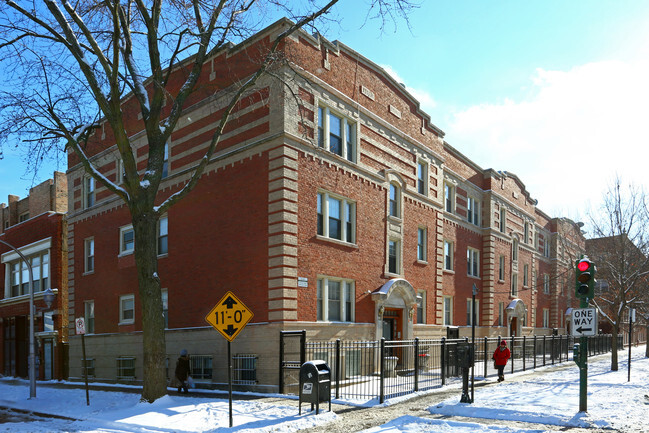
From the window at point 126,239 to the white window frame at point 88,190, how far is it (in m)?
3.94

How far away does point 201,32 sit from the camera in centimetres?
1631

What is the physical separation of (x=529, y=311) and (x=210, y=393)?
30825 millimetres

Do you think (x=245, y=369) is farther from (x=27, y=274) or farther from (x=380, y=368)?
(x=27, y=274)

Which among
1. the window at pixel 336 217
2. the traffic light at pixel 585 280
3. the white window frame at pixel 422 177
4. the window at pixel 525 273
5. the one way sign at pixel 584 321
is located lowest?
the window at pixel 525 273

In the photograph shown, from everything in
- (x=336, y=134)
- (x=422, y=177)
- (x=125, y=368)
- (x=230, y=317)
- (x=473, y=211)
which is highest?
(x=336, y=134)

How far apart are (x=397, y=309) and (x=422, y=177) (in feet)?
22.7

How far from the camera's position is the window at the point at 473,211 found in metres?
34.1

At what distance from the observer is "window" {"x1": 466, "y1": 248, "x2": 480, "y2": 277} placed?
33250 millimetres

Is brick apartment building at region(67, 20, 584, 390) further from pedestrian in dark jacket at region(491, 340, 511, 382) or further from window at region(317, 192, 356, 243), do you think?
pedestrian in dark jacket at region(491, 340, 511, 382)

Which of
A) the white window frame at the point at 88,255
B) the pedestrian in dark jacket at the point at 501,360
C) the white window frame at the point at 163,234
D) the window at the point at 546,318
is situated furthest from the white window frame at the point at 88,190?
the window at the point at 546,318

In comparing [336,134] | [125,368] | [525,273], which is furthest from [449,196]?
[125,368]

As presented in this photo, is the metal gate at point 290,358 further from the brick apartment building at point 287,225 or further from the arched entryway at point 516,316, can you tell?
the arched entryway at point 516,316

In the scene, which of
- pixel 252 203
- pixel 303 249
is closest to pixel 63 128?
pixel 252 203

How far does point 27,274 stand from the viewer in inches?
1265
